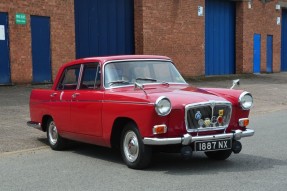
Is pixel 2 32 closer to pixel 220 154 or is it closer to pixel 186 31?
pixel 186 31

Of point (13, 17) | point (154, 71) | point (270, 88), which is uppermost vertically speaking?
point (13, 17)

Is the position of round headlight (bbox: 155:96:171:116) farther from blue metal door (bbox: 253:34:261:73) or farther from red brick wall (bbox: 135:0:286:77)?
blue metal door (bbox: 253:34:261:73)

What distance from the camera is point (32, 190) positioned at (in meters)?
5.47

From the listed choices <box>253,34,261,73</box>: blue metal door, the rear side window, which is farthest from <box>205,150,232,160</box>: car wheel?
<box>253,34,261,73</box>: blue metal door

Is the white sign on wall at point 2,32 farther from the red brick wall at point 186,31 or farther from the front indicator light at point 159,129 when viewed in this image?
the front indicator light at point 159,129

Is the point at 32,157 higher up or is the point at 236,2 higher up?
the point at 236,2

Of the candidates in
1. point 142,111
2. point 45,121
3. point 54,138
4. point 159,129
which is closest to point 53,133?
point 54,138

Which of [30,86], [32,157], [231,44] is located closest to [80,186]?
[32,157]

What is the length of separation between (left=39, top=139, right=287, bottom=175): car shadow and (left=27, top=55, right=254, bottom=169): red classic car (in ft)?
0.70

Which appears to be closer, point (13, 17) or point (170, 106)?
point (170, 106)

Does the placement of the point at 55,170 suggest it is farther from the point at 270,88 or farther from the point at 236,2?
the point at 236,2

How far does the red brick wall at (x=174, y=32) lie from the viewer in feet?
65.7

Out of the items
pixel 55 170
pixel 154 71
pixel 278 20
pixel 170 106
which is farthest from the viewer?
pixel 278 20

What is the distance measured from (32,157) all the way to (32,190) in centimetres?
212
